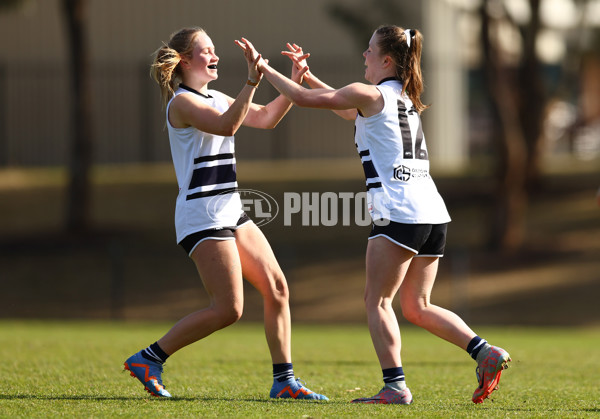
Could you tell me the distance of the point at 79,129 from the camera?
2280cm

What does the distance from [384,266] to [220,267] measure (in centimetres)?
97

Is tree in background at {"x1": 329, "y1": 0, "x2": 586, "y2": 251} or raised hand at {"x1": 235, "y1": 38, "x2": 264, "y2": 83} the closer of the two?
raised hand at {"x1": 235, "y1": 38, "x2": 264, "y2": 83}

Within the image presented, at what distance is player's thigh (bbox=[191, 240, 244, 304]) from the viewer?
19.4 feet

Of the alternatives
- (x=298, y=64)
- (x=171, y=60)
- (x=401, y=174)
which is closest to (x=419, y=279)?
(x=401, y=174)

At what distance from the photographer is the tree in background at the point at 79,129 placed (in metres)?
22.4

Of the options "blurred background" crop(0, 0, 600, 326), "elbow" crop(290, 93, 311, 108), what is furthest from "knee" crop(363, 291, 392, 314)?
"blurred background" crop(0, 0, 600, 326)

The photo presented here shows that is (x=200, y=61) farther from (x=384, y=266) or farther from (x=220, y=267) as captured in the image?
(x=384, y=266)

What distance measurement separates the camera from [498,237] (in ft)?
70.0

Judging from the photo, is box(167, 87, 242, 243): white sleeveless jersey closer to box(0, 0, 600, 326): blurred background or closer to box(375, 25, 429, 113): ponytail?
box(375, 25, 429, 113): ponytail

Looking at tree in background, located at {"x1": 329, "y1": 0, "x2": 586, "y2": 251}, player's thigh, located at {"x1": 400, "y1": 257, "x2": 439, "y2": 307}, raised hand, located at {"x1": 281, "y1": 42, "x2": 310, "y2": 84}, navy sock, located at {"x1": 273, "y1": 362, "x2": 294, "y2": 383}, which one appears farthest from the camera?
tree in background, located at {"x1": 329, "y1": 0, "x2": 586, "y2": 251}

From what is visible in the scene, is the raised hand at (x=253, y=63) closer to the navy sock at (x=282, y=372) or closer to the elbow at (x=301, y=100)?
the elbow at (x=301, y=100)

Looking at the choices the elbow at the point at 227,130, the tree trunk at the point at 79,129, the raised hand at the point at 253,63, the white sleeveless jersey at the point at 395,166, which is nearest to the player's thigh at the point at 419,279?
the white sleeveless jersey at the point at 395,166

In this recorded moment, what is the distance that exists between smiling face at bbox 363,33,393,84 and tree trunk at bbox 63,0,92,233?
1727cm

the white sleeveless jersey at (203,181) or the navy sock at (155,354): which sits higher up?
the white sleeveless jersey at (203,181)
